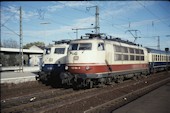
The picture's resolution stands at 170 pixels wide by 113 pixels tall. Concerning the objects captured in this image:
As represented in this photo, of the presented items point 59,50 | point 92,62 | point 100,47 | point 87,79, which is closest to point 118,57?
point 100,47

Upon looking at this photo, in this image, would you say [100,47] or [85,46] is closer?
[85,46]

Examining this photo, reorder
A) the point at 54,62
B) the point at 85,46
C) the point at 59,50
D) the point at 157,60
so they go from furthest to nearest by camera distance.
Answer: the point at 157,60
the point at 59,50
the point at 54,62
the point at 85,46

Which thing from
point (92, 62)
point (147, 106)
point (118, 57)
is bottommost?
point (147, 106)

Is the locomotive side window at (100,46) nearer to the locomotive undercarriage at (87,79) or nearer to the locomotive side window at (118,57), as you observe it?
the locomotive undercarriage at (87,79)

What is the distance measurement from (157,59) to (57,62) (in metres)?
17.7

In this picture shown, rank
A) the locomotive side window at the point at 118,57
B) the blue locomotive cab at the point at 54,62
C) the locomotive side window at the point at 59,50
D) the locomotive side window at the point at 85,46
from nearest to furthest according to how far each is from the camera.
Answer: the locomotive side window at the point at 85,46 < the locomotive side window at the point at 118,57 < the blue locomotive cab at the point at 54,62 < the locomotive side window at the point at 59,50

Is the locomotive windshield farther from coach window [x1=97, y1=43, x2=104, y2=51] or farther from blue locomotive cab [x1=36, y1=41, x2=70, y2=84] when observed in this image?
blue locomotive cab [x1=36, y1=41, x2=70, y2=84]

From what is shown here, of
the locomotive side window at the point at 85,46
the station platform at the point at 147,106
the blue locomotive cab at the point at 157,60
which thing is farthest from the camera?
the blue locomotive cab at the point at 157,60

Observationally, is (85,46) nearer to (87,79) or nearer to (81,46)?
(81,46)

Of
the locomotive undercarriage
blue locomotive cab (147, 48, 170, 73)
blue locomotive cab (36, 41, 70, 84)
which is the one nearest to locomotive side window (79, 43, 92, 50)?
the locomotive undercarriage

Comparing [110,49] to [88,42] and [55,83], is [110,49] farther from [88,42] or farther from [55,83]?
[55,83]

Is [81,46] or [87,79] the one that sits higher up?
[81,46]

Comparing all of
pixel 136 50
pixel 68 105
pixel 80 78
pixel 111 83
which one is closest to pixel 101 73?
pixel 80 78

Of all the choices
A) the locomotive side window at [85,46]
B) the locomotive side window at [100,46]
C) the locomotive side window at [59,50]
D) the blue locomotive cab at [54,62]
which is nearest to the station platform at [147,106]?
the locomotive side window at [100,46]
